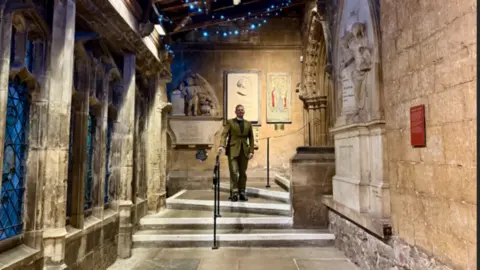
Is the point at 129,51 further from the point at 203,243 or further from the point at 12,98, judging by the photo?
the point at 203,243

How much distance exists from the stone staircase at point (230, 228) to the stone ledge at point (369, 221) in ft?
1.98

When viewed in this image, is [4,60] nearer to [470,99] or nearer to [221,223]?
[470,99]

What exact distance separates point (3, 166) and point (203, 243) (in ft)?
7.71

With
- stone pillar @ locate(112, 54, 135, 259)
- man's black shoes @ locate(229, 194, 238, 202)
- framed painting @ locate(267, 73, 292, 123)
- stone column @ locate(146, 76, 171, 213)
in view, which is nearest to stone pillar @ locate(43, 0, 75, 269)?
stone pillar @ locate(112, 54, 135, 259)

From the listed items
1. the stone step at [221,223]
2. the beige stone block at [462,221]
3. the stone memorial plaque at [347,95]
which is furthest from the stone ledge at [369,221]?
the stone memorial plaque at [347,95]

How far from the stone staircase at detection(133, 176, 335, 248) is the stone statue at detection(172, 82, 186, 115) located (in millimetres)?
3288

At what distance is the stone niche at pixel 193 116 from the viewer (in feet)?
24.4

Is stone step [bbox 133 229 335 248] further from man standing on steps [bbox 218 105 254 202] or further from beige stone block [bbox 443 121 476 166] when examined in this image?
beige stone block [bbox 443 121 476 166]

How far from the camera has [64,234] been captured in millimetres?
2256

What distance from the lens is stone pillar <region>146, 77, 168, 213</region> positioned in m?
4.64

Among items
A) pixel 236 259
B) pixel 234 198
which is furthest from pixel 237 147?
pixel 236 259

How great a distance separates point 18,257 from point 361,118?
301 centimetres

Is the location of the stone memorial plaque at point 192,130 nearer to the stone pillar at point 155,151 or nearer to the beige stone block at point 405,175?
the stone pillar at point 155,151

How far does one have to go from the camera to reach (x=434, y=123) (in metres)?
1.94
